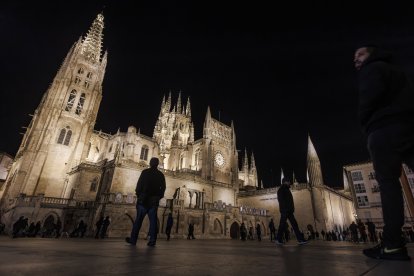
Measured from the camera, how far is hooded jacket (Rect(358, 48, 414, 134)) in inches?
104

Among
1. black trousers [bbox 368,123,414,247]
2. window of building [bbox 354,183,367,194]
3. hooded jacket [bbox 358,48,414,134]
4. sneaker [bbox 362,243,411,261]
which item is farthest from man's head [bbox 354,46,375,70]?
window of building [bbox 354,183,367,194]

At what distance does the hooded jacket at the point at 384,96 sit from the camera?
2.65 meters

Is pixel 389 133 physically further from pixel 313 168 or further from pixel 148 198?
pixel 313 168

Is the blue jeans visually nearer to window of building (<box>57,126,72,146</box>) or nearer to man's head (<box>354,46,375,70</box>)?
man's head (<box>354,46,375,70</box>)

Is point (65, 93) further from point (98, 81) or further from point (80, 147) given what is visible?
point (80, 147)

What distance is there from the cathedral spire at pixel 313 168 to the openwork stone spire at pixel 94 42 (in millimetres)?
42296

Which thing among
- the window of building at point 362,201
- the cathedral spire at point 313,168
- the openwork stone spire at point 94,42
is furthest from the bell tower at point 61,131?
the window of building at point 362,201

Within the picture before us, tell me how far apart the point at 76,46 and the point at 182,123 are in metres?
27.7

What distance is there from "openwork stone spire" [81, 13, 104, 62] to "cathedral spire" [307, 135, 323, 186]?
139 feet

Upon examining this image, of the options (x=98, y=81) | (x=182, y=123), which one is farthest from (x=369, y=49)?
(x=182, y=123)

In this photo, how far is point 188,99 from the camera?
6688cm

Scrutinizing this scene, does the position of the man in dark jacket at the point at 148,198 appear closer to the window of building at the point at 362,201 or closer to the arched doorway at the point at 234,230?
the arched doorway at the point at 234,230

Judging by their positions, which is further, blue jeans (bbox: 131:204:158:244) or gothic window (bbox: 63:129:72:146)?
gothic window (bbox: 63:129:72:146)

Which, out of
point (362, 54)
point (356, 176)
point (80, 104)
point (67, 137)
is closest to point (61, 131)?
point (67, 137)
